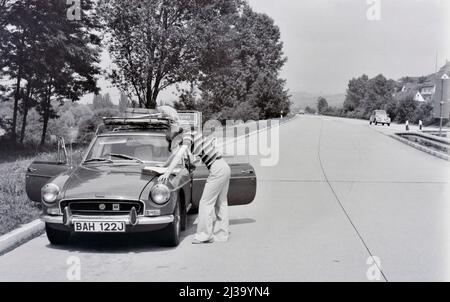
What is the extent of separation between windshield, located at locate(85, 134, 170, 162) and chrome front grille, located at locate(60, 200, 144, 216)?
128cm

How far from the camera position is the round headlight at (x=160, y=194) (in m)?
6.51

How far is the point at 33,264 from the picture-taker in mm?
5992

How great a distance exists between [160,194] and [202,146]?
962mm

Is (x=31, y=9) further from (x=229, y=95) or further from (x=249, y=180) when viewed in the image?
(x=229, y=95)

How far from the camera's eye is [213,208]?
23.7 ft

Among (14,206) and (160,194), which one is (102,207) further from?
(14,206)

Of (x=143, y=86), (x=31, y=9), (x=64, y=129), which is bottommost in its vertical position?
(x=64, y=129)

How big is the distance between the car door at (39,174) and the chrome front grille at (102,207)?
1593 millimetres

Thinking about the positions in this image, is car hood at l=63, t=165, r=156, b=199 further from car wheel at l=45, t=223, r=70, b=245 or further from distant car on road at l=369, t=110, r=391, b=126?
distant car on road at l=369, t=110, r=391, b=126

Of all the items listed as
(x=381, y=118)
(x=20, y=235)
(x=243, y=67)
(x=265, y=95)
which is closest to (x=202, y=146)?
(x=20, y=235)

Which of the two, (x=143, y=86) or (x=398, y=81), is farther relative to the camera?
(x=398, y=81)

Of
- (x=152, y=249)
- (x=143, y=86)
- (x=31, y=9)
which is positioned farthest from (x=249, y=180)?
(x=143, y=86)

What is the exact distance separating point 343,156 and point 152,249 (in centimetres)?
1509
